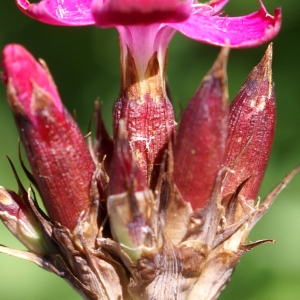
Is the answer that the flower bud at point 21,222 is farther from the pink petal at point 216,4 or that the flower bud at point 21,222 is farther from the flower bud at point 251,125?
the pink petal at point 216,4

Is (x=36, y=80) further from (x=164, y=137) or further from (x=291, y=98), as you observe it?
(x=291, y=98)

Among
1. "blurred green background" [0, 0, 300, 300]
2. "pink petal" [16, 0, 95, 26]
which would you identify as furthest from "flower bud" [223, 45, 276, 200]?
"blurred green background" [0, 0, 300, 300]

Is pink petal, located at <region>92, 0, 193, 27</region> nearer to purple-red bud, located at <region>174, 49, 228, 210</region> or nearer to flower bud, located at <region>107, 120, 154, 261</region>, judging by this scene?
purple-red bud, located at <region>174, 49, 228, 210</region>

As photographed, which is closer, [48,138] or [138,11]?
[138,11]

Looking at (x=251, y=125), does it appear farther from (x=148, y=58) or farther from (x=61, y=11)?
(x=61, y=11)

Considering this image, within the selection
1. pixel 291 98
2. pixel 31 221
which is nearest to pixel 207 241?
pixel 31 221

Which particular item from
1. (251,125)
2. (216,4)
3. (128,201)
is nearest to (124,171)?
(128,201)

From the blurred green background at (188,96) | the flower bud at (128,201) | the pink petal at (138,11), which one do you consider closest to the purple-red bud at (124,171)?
the flower bud at (128,201)
